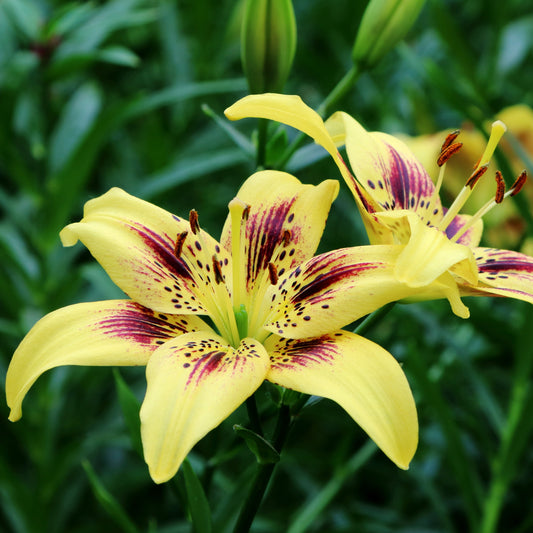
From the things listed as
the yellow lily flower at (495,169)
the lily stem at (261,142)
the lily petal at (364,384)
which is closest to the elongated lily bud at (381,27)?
the lily stem at (261,142)

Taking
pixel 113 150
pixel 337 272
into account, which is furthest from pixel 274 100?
pixel 113 150

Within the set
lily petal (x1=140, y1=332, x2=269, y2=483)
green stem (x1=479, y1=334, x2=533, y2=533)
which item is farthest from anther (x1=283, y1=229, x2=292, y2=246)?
green stem (x1=479, y1=334, x2=533, y2=533)

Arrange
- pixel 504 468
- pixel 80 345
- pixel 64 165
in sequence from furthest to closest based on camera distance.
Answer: pixel 64 165 < pixel 504 468 < pixel 80 345

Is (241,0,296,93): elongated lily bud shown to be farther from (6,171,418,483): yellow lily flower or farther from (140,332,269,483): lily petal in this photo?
(140,332,269,483): lily petal

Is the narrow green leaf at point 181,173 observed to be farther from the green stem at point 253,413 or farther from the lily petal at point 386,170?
the green stem at point 253,413

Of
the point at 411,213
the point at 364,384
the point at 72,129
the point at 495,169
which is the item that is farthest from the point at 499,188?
the point at 495,169

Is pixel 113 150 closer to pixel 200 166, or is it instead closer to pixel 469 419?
pixel 200 166
